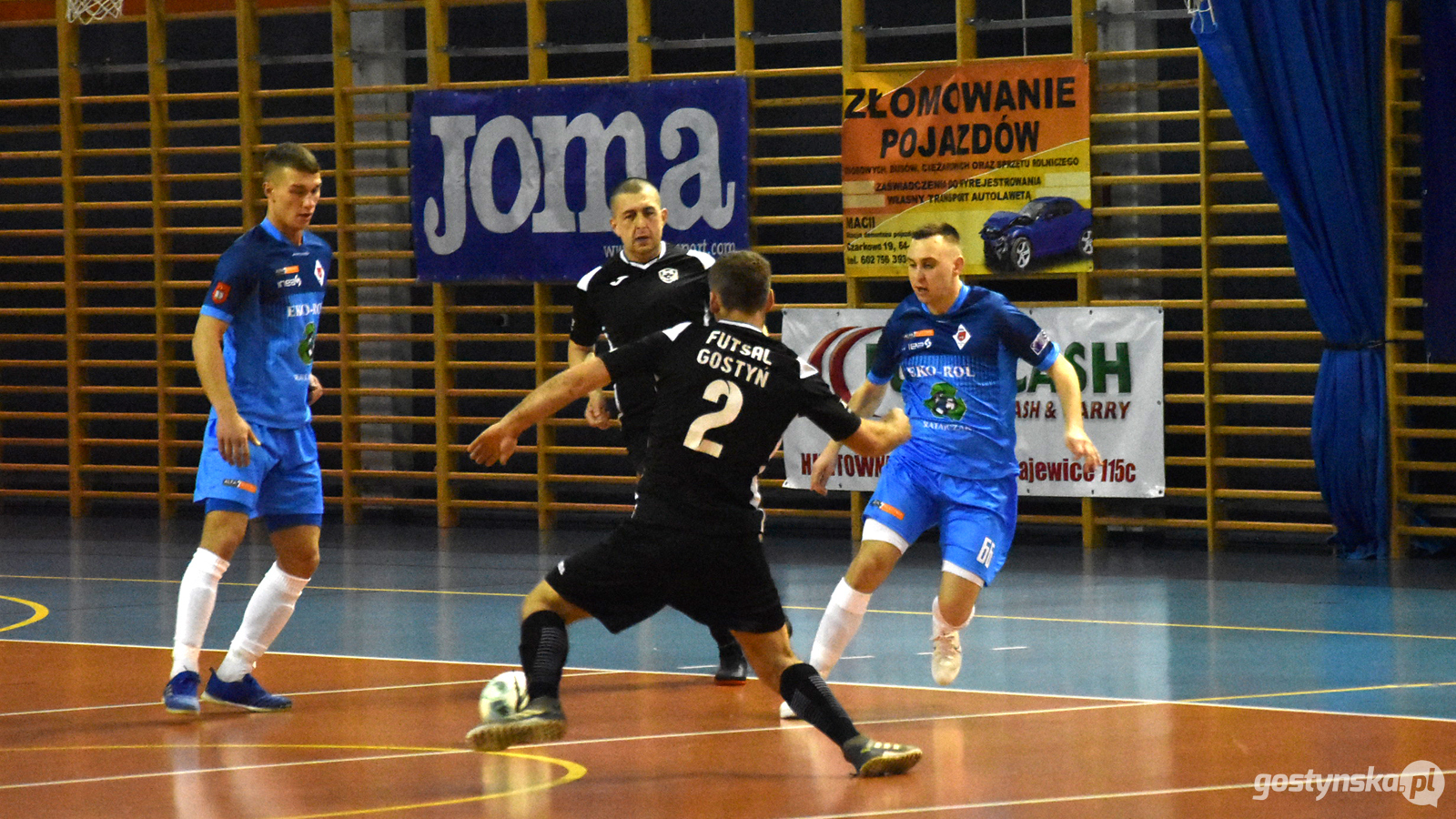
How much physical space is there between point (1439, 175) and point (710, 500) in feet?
19.8

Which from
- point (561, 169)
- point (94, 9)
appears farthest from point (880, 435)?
point (94, 9)

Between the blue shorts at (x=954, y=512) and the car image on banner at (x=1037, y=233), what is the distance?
4416 mm

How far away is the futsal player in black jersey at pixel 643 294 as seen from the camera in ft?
20.9

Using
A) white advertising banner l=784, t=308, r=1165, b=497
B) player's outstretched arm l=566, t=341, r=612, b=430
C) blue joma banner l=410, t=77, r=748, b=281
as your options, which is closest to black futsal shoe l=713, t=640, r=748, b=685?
player's outstretched arm l=566, t=341, r=612, b=430

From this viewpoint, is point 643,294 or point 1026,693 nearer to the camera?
point 1026,693

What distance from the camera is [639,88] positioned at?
11.1 metres

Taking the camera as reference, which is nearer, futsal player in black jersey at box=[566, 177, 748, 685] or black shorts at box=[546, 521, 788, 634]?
black shorts at box=[546, 521, 788, 634]

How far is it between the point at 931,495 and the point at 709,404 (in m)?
1.40

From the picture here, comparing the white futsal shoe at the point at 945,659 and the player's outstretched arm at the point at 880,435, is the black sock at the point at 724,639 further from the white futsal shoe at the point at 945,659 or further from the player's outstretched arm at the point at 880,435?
the player's outstretched arm at the point at 880,435

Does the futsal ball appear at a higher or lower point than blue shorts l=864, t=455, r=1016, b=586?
lower

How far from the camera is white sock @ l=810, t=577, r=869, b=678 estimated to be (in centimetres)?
585

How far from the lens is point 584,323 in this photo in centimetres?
671

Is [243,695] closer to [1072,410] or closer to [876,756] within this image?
[876,756]

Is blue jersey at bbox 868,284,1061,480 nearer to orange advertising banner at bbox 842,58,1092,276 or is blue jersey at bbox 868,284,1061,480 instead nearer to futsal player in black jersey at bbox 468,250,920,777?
futsal player in black jersey at bbox 468,250,920,777
